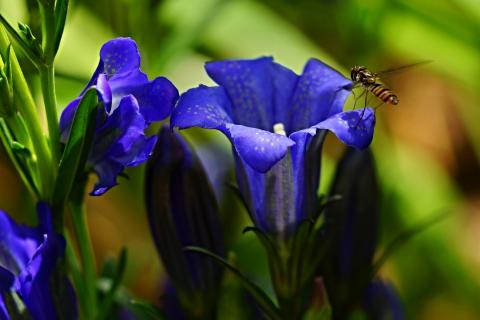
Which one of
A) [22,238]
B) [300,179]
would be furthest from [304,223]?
[22,238]

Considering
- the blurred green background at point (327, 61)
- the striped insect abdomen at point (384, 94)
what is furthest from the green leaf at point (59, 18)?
the blurred green background at point (327, 61)

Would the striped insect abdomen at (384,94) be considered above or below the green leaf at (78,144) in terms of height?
above

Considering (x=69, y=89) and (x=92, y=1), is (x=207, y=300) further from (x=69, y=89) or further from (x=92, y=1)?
(x=92, y=1)

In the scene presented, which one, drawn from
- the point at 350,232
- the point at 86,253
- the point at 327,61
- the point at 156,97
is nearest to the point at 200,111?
the point at 156,97

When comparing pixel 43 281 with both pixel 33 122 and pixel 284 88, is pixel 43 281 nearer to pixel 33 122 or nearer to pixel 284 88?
pixel 33 122

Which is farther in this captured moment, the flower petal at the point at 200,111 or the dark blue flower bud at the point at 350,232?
the dark blue flower bud at the point at 350,232

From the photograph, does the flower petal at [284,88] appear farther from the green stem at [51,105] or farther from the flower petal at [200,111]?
the green stem at [51,105]

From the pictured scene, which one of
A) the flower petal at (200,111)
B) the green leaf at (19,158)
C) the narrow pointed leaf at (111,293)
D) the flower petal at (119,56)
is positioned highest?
the flower petal at (119,56)
